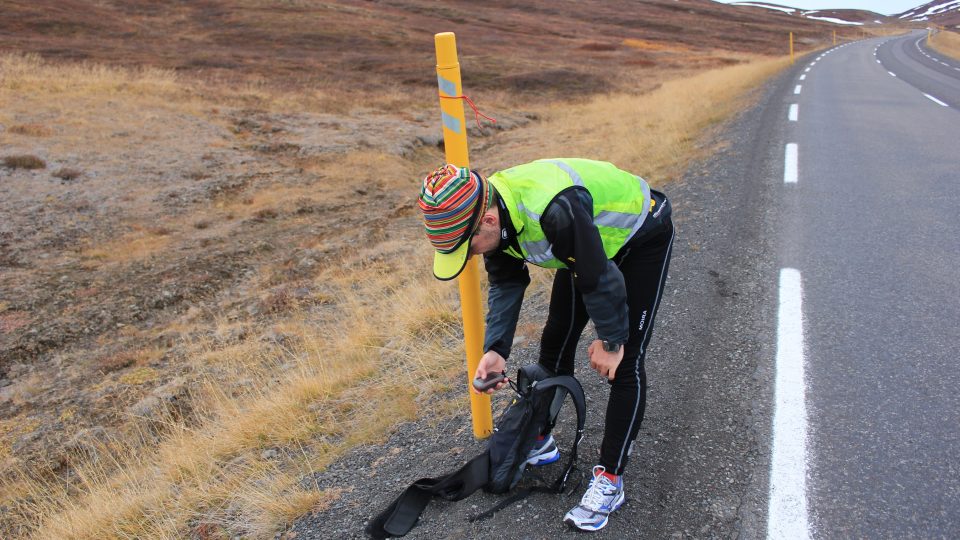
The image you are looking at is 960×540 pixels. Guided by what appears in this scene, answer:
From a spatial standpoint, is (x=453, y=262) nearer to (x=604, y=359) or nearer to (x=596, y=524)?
(x=604, y=359)

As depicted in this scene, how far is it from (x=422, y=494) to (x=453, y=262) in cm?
109

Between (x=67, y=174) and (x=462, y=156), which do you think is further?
(x=67, y=174)

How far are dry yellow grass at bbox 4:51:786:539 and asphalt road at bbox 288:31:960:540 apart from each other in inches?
9.8

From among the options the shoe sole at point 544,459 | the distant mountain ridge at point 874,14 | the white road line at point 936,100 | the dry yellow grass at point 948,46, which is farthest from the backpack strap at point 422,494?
the distant mountain ridge at point 874,14

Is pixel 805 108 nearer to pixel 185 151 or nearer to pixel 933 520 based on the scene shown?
pixel 933 520

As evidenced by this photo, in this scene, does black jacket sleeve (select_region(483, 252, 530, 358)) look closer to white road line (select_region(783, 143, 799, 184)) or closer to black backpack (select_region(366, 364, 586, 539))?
black backpack (select_region(366, 364, 586, 539))

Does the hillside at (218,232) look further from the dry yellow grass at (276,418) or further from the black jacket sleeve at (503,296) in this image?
the black jacket sleeve at (503,296)

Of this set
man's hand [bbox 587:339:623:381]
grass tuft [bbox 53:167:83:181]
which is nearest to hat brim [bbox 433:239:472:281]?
man's hand [bbox 587:339:623:381]

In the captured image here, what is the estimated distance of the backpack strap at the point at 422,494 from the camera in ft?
8.09

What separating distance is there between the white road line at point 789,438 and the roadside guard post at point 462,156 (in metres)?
1.24

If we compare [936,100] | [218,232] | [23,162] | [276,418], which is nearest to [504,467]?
[276,418]

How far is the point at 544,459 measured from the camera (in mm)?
2682

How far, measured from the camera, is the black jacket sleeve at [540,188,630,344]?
1902mm

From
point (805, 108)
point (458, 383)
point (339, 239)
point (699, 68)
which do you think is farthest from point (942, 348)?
point (699, 68)
